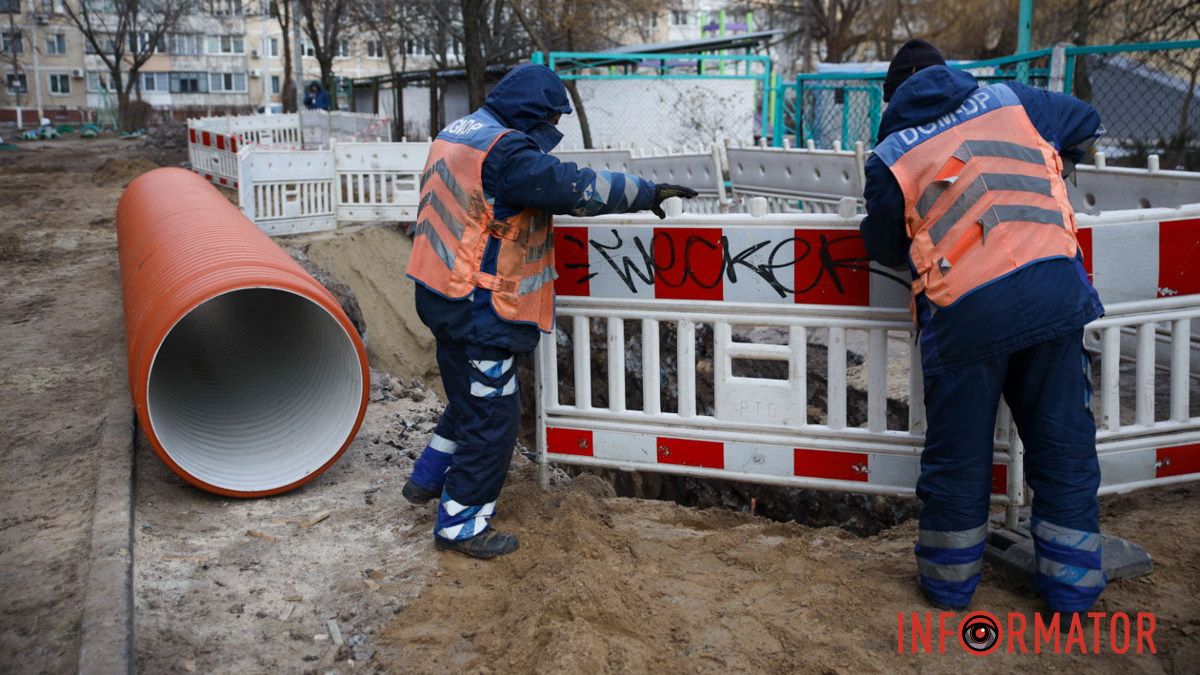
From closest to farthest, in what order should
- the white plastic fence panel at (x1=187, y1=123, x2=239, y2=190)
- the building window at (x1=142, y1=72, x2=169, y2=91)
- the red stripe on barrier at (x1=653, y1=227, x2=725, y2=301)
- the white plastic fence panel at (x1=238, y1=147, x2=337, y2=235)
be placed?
the red stripe on barrier at (x1=653, y1=227, x2=725, y2=301)
the white plastic fence panel at (x1=238, y1=147, x2=337, y2=235)
the white plastic fence panel at (x1=187, y1=123, x2=239, y2=190)
the building window at (x1=142, y1=72, x2=169, y2=91)

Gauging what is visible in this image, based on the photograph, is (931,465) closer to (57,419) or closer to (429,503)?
(429,503)

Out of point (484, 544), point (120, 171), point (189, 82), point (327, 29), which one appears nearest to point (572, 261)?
point (484, 544)

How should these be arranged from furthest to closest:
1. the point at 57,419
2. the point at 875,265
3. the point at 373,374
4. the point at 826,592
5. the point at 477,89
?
the point at 477,89 → the point at 373,374 → the point at 57,419 → the point at 875,265 → the point at 826,592

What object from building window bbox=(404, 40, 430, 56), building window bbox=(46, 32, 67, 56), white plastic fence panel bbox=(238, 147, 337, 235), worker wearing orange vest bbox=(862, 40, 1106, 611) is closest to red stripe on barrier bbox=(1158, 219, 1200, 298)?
worker wearing orange vest bbox=(862, 40, 1106, 611)

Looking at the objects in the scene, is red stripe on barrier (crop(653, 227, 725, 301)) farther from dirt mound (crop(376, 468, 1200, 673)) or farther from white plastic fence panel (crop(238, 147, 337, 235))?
white plastic fence panel (crop(238, 147, 337, 235))

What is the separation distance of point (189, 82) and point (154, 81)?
2519mm

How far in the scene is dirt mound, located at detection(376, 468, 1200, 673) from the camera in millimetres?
3549

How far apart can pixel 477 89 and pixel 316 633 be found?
1560cm

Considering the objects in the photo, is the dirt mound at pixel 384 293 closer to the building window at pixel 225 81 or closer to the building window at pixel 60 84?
the building window at pixel 60 84

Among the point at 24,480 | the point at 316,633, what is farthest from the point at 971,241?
the point at 24,480

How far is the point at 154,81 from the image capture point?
267ft

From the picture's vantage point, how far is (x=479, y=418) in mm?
4535

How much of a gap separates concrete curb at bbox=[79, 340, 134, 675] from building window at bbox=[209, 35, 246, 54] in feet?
276

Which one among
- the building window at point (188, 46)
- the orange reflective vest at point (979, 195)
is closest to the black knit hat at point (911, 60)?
the orange reflective vest at point (979, 195)
